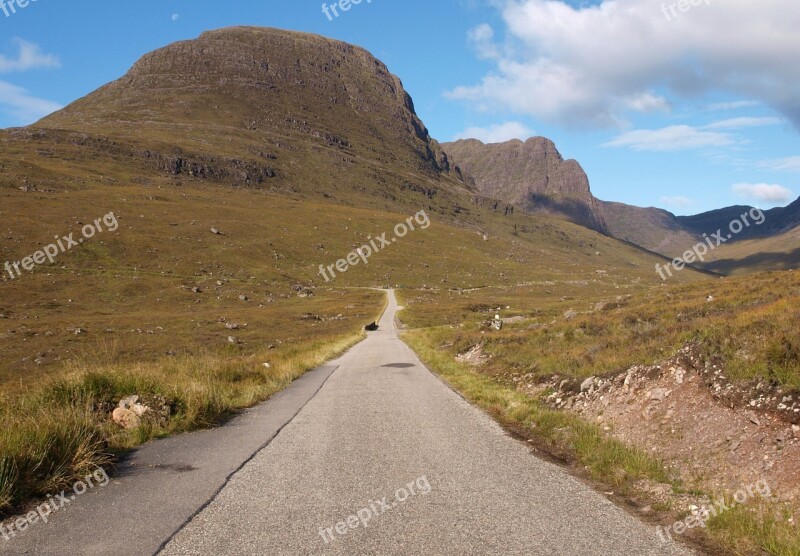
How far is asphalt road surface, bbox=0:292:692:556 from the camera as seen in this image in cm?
512

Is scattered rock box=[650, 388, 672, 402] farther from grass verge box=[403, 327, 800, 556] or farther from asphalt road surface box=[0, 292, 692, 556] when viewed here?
asphalt road surface box=[0, 292, 692, 556]

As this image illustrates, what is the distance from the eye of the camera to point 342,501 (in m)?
6.29

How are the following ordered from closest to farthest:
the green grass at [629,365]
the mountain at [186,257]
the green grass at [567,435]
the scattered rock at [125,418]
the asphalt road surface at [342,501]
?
the asphalt road surface at [342,501] → the green grass at [629,365] → the green grass at [567,435] → the scattered rock at [125,418] → the mountain at [186,257]

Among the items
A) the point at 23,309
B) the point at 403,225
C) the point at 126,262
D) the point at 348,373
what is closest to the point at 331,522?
the point at 348,373

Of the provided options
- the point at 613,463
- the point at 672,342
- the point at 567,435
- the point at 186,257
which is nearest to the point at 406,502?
the point at 613,463

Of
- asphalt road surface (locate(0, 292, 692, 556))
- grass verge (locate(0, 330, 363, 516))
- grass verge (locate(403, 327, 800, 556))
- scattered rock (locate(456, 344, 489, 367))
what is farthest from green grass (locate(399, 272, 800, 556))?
grass verge (locate(0, 330, 363, 516))

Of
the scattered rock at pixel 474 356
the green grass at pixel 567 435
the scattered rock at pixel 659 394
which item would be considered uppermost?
the scattered rock at pixel 659 394

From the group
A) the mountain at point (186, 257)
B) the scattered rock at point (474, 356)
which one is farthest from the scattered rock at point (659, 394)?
the mountain at point (186, 257)

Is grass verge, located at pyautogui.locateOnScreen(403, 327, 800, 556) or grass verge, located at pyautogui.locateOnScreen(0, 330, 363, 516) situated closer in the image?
grass verge, located at pyautogui.locateOnScreen(403, 327, 800, 556)

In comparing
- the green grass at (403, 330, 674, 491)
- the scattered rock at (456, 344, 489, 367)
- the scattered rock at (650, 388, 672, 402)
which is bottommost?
the scattered rock at (456, 344, 489, 367)

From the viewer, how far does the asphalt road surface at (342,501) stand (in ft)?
16.8

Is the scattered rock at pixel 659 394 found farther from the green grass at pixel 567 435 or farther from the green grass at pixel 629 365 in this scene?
the green grass at pixel 567 435

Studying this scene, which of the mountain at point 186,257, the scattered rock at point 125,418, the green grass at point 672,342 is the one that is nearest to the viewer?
the green grass at point 672,342

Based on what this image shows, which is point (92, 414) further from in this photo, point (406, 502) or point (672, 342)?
point (672, 342)
